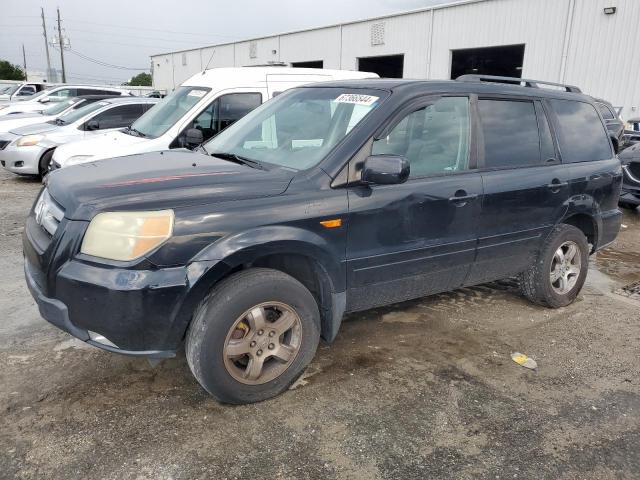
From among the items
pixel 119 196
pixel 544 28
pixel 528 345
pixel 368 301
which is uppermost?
pixel 544 28

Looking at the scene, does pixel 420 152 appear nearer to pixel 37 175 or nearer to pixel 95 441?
pixel 95 441

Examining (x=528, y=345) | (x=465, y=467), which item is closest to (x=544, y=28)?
(x=528, y=345)

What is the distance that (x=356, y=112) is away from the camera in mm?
3482

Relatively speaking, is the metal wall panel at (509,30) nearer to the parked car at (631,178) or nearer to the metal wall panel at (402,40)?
the metal wall panel at (402,40)

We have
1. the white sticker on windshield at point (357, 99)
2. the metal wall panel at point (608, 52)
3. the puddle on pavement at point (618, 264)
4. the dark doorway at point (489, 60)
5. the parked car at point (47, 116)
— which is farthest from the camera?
the dark doorway at point (489, 60)

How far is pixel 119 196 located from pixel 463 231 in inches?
90.0

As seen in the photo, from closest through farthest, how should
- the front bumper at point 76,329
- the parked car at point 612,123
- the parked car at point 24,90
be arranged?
1. the front bumper at point 76,329
2. the parked car at point 612,123
3. the parked car at point 24,90

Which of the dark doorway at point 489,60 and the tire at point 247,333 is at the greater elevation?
the dark doorway at point 489,60

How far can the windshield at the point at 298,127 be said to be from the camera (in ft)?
11.1

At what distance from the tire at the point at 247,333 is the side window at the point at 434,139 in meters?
1.08

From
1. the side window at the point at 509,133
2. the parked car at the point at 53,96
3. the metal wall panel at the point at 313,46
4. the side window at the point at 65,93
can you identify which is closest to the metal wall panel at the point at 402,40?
the metal wall panel at the point at 313,46

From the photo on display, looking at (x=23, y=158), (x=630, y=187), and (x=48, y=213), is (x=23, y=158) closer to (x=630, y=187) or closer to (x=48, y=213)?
(x=48, y=213)

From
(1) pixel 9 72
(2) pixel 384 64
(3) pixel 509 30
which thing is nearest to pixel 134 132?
(3) pixel 509 30

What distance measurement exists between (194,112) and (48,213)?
14.1 ft
